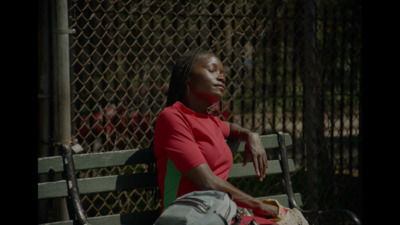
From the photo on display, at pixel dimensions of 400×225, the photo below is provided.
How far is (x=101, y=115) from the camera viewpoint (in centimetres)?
450

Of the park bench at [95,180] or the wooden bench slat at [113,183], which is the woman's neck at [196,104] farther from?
the wooden bench slat at [113,183]

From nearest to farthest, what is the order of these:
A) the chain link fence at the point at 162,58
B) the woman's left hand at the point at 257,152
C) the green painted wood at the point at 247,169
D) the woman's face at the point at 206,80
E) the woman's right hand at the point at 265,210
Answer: the woman's right hand at the point at 265,210
the woman's face at the point at 206,80
the woman's left hand at the point at 257,152
the green painted wood at the point at 247,169
the chain link fence at the point at 162,58

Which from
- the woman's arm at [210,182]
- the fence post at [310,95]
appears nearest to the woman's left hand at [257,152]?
the woman's arm at [210,182]

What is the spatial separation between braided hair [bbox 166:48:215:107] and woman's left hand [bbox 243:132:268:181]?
56 cm

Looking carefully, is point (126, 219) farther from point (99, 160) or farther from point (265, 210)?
point (265, 210)

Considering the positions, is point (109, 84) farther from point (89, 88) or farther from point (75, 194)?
point (75, 194)

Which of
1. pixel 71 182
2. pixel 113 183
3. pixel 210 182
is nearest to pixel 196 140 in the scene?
pixel 210 182

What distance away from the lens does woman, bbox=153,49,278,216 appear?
325cm

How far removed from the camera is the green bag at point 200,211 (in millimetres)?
2885

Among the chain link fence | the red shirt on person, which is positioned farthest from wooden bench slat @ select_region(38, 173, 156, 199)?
the chain link fence

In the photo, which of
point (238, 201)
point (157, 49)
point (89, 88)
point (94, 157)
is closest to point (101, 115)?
point (89, 88)

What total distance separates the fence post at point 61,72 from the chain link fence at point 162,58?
0.48 metres

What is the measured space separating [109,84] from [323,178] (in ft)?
8.74

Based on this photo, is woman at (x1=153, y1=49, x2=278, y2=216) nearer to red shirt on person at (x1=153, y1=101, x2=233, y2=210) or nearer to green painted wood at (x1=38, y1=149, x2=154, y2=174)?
red shirt on person at (x1=153, y1=101, x2=233, y2=210)
